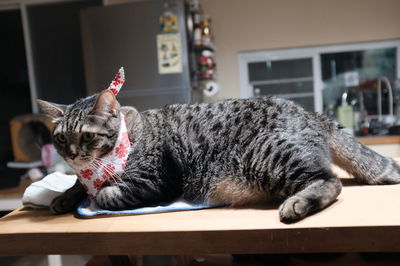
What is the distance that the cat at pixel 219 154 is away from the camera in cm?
88

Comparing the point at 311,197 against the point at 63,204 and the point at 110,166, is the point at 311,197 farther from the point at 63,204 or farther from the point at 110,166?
the point at 63,204

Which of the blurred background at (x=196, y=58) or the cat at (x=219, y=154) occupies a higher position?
the blurred background at (x=196, y=58)

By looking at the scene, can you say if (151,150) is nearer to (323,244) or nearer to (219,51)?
(323,244)

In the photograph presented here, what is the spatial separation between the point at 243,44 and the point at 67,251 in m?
2.35

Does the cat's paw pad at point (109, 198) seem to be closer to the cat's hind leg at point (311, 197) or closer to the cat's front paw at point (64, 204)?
the cat's front paw at point (64, 204)

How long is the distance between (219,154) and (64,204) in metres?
0.44

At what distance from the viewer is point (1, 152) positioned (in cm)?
285

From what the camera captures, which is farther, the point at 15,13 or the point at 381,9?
the point at 15,13

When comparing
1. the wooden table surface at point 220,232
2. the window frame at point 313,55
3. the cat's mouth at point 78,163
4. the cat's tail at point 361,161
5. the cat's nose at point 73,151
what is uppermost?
the window frame at point 313,55

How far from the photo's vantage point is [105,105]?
2.95ft

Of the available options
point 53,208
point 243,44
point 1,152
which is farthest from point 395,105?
point 1,152

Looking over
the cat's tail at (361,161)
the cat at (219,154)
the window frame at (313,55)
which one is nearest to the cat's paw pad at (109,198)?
the cat at (219,154)

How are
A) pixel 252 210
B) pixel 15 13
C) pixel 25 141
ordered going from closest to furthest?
1. pixel 252 210
2. pixel 25 141
3. pixel 15 13

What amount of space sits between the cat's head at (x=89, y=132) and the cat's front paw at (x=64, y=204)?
10cm
